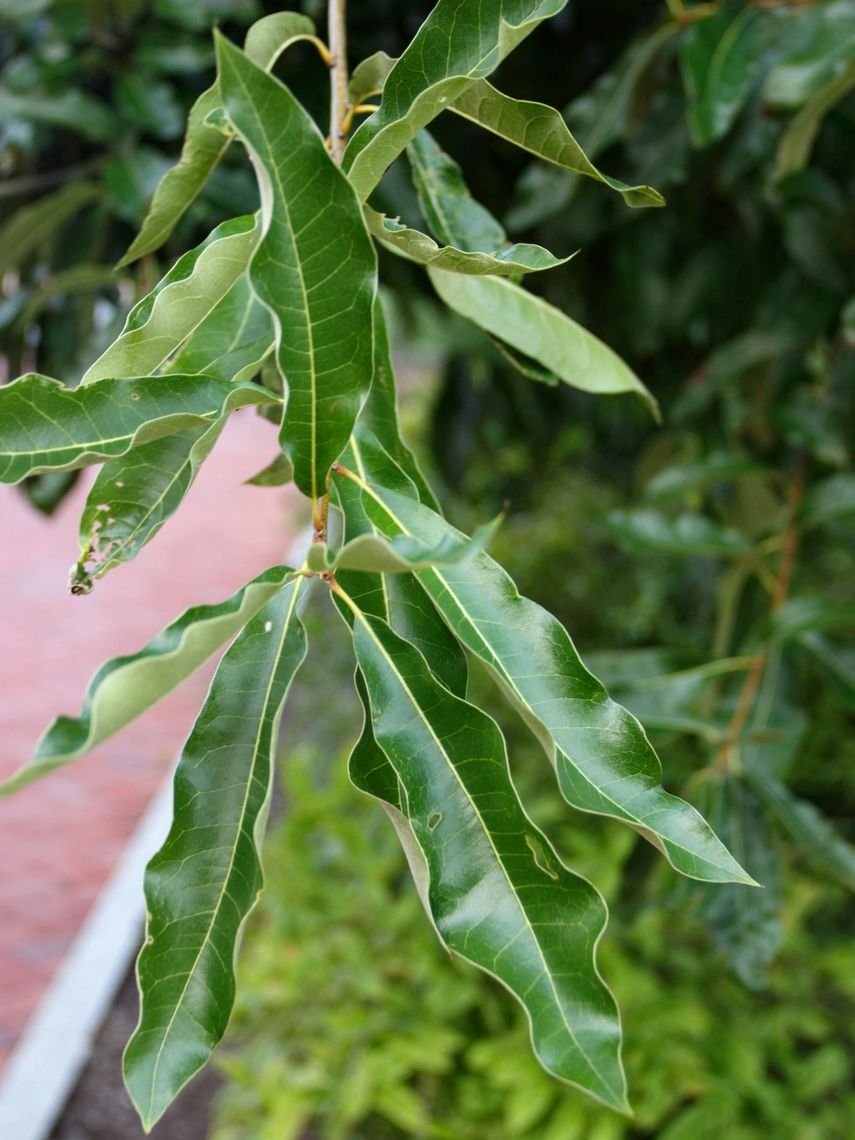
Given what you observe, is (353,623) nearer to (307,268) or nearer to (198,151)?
(307,268)

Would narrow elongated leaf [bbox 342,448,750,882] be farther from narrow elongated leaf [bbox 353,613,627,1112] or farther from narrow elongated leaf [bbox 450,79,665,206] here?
narrow elongated leaf [bbox 450,79,665,206]

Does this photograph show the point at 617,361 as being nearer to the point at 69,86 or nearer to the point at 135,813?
the point at 69,86

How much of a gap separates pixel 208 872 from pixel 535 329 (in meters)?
0.40

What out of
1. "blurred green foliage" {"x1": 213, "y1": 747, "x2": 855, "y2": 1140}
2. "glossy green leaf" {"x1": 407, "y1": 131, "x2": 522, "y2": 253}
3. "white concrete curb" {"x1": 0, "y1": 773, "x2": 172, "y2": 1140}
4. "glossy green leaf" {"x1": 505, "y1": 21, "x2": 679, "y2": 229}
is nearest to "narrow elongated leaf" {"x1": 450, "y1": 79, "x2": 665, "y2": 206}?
"glossy green leaf" {"x1": 407, "y1": 131, "x2": 522, "y2": 253}

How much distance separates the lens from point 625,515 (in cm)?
124

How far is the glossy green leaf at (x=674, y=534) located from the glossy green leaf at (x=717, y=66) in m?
0.45

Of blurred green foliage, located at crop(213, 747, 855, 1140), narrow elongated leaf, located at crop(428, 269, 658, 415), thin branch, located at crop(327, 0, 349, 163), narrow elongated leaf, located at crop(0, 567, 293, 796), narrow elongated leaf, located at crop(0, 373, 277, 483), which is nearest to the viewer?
narrow elongated leaf, located at crop(0, 567, 293, 796)

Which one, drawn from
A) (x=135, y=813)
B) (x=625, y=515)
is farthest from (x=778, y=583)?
(x=135, y=813)

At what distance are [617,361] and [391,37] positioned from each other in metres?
0.77

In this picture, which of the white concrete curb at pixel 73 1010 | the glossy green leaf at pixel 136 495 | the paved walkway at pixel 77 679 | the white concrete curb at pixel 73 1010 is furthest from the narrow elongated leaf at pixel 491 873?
the white concrete curb at pixel 73 1010

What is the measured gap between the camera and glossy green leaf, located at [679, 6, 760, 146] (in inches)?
35.6

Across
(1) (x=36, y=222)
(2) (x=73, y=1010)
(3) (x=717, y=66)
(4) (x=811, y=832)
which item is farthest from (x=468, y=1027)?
(3) (x=717, y=66)

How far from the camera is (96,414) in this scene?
47 centimetres

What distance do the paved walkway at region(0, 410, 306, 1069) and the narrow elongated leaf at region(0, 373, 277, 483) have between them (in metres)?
1.46
